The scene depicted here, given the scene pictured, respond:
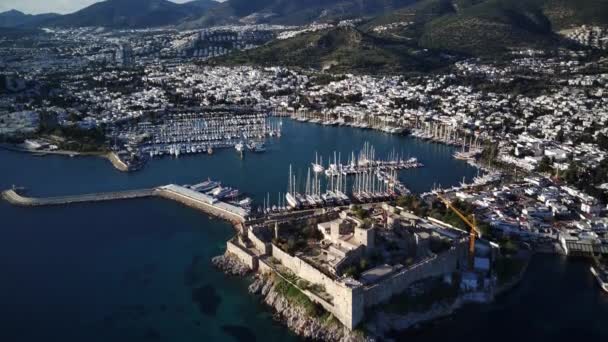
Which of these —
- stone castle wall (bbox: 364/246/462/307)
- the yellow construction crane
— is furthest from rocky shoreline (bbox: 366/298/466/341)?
the yellow construction crane

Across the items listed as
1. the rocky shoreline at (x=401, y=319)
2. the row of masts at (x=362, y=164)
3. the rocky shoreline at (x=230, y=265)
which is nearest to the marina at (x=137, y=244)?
the rocky shoreline at (x=230, y=265)

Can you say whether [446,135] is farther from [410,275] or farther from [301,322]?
[301,322]

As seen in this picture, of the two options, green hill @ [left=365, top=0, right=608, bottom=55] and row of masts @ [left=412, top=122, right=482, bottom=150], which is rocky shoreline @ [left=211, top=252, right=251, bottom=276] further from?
green hill @ [left=365, top=0, right=608, bottom=55]

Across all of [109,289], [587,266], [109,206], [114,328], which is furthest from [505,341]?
[109,206]

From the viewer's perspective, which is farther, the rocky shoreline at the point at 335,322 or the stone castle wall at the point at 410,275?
the stone castle wall at the point at 410,275

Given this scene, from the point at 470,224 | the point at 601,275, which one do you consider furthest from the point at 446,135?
the point at 601,275

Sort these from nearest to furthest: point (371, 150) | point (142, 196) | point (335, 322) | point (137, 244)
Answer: point (335, 322)
point (137, 244)
point (142, 196)
point (371, 150)

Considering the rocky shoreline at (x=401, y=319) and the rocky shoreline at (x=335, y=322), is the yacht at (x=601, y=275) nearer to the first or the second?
the rocky shoreline at (x=335, y=322)
